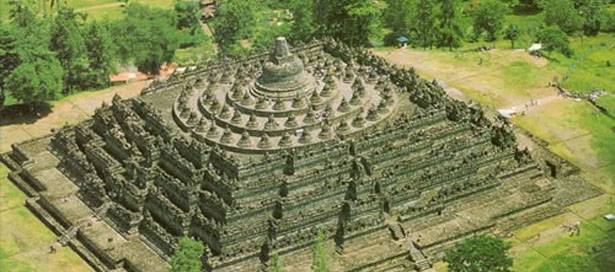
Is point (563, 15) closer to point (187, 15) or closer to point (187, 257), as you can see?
point (187, 15)

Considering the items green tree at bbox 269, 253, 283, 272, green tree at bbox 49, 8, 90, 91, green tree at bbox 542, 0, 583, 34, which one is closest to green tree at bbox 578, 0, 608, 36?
green tree at bbox 542, 0, 583, 34

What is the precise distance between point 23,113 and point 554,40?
51.7 m

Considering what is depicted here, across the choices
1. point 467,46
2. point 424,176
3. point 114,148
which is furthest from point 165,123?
point 467,46

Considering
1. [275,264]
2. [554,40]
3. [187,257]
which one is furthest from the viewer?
[554,40]

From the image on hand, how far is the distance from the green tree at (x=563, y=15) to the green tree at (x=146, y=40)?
40.7 m

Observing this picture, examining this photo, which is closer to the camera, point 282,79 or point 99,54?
point 282,79

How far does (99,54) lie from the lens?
9288cm

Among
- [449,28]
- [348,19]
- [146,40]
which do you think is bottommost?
[449,28]

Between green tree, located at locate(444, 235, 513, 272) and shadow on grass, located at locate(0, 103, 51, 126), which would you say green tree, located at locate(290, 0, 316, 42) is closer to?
shadow on grass, located at locate(0, 103, 51, 126)

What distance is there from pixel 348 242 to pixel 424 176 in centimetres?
781

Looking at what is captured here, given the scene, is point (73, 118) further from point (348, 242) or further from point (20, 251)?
point (348, 242)

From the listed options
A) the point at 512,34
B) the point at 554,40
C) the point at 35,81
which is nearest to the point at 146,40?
the point at 35,81

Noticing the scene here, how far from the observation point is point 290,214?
62281 mm

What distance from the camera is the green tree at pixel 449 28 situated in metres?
103
